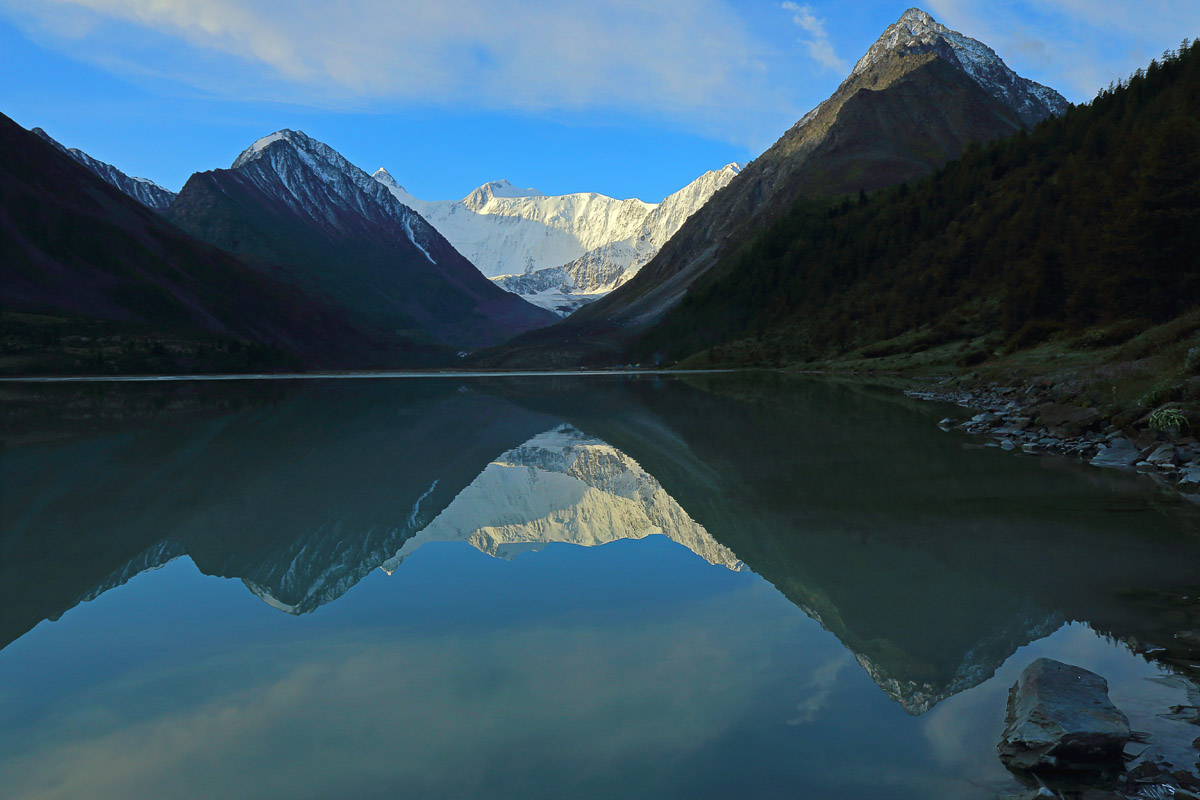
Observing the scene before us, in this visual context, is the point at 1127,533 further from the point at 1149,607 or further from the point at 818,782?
the point at 818,782

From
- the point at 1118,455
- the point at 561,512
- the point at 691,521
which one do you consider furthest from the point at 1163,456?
the point at 561,512

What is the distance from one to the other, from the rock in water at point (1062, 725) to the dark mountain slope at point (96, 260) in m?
153

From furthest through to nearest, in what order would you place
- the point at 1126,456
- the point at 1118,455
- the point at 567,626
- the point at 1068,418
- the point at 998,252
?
the point at 998,252 < the point at 1068,418 < the point at 1118,455 < the point at 1126,456 < the point at 567,626

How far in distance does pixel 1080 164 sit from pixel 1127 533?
83.3 meters

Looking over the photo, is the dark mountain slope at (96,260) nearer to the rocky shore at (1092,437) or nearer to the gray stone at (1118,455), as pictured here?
the rocky shore at (1092,437)

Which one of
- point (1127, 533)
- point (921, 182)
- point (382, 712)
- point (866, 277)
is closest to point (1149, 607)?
point (1127, 533)

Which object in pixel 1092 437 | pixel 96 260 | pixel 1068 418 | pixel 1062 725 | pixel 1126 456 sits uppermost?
pixel 96 260

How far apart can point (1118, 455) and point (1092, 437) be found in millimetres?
2451

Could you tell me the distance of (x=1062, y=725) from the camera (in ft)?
19.4

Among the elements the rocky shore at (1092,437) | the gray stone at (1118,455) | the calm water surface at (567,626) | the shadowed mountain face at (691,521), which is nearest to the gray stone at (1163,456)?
the rocky shore at (1092,437)

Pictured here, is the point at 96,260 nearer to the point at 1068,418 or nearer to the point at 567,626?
the point at 1068,418

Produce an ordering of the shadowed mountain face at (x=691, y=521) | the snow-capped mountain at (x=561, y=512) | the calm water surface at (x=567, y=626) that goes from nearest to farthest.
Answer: the calm water surface at (x=567, y=626)
the shadowed mountain face at (x=691, y=521)
the snow-capped mountain at (x=561, y=512)

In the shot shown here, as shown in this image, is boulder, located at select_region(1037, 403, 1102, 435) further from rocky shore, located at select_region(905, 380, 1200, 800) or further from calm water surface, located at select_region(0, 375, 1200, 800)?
calm water surface, located at select_region(0, 375, 1200, 800)

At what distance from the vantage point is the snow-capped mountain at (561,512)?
1419cm
